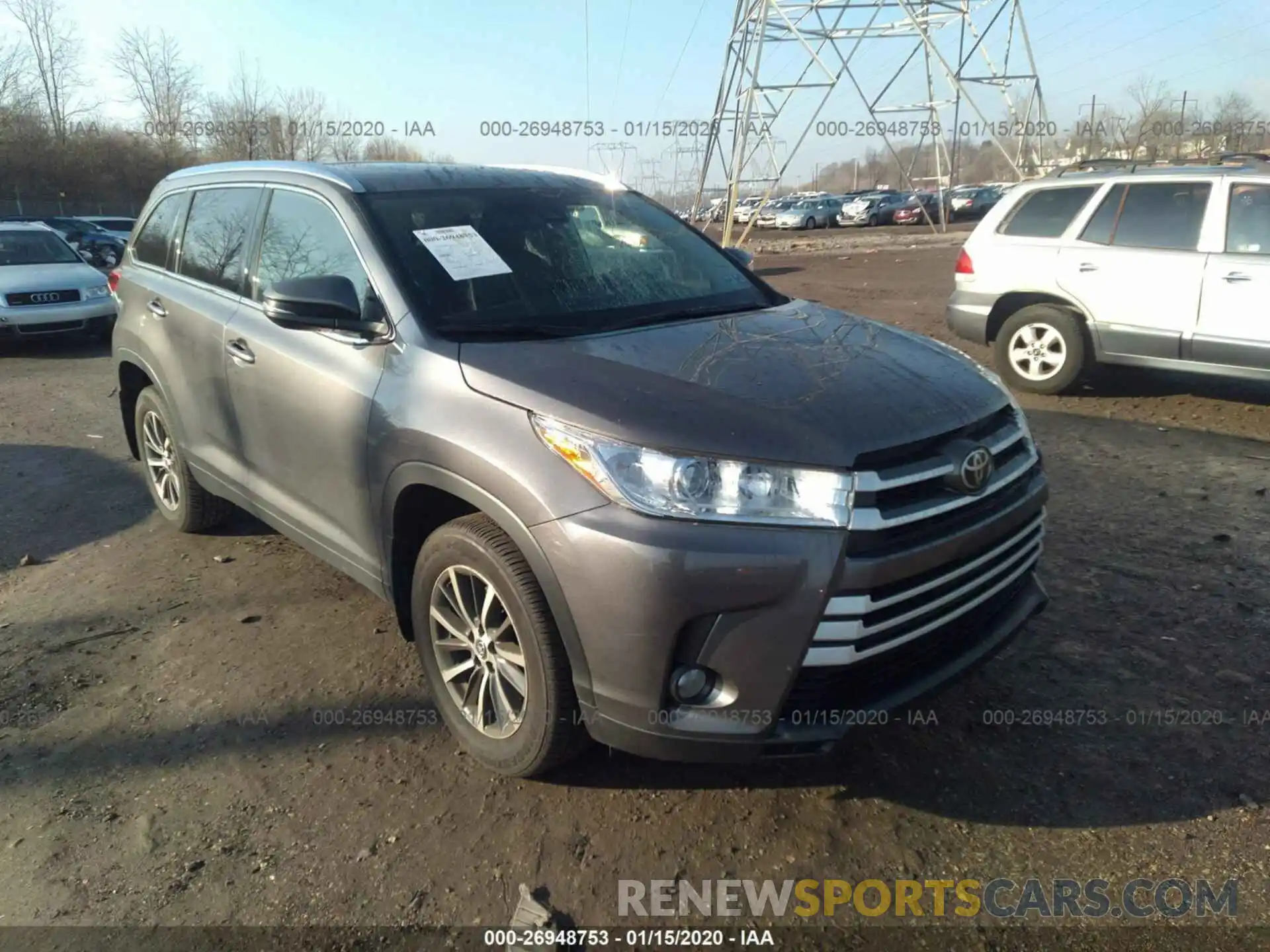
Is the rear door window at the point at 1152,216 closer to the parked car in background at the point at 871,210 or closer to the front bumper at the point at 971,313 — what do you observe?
the front bumper at the point at 971,313

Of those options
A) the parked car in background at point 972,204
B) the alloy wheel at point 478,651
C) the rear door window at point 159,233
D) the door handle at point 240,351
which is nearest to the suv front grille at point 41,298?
the rear door window at point 159,233

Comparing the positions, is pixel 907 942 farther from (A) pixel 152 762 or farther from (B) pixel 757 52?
(B) pixel 757 52

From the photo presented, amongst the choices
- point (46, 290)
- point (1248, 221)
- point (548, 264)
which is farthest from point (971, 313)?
point (46, 290)

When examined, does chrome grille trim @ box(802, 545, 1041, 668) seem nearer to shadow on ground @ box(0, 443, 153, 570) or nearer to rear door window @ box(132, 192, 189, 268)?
rear door window @ box(132, 192, 189, 268)

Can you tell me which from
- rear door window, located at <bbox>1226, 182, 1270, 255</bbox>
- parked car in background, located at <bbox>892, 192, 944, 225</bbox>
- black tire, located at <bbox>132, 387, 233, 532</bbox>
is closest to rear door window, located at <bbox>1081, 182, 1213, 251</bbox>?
rear door window, located at <bbox>1226, 182, 1270, 255</bbox>

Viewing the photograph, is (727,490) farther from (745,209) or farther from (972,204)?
(745,209)

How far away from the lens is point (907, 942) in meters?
2.27

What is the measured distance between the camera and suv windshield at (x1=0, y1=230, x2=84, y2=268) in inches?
459

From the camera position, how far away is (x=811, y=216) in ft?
136

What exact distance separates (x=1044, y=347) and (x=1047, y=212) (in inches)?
45.3

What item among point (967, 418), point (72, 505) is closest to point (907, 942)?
point (967, 418)

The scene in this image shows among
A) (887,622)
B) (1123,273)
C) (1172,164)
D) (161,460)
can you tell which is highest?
(1172,164)

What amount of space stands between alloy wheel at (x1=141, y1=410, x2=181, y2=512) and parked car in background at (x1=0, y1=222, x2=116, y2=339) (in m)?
6.70

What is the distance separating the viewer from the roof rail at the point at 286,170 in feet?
11.3
